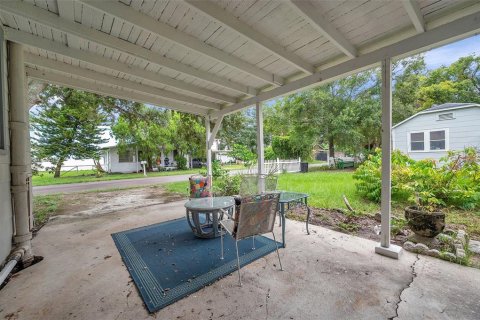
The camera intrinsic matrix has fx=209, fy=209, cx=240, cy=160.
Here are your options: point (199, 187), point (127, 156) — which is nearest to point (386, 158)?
point (199, 187)

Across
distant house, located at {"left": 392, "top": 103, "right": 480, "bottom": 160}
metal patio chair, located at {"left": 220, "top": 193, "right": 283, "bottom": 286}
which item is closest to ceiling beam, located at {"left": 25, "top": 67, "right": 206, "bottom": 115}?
metal patio chair, located at {"left": 220, "top": 193, "right": 283, "bottom": 286}

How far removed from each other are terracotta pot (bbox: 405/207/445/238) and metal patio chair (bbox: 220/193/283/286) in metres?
2.10

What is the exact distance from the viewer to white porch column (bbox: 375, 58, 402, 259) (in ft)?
8.48

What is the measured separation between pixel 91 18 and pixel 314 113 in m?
12.0

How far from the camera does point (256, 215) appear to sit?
89.3 inches

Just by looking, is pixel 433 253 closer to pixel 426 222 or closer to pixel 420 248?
pixel 420 248

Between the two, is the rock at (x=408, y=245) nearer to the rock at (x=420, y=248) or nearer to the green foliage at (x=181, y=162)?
the rock at (x=420, y=248)

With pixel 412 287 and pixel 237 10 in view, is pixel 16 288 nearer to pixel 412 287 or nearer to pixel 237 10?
pixel 237 10

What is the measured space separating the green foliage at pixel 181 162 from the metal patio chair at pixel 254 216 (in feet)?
56.2

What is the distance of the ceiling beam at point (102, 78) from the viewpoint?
3072 mm

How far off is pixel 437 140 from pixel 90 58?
1172cm

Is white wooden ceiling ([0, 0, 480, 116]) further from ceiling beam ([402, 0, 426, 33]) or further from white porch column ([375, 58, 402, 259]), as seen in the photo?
white porch column ([375, 58, 402, 259])

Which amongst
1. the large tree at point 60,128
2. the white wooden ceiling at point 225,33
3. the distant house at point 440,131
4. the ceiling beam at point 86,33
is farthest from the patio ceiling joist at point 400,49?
the large tree at point 60,128

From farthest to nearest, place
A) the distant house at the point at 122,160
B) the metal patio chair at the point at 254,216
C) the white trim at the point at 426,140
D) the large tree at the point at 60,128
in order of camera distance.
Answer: the distant house at the point at 122,160, the large tree at the point at 60,128, the white trim at the point at 426,140, the metal patio chair at the point at 254,216
